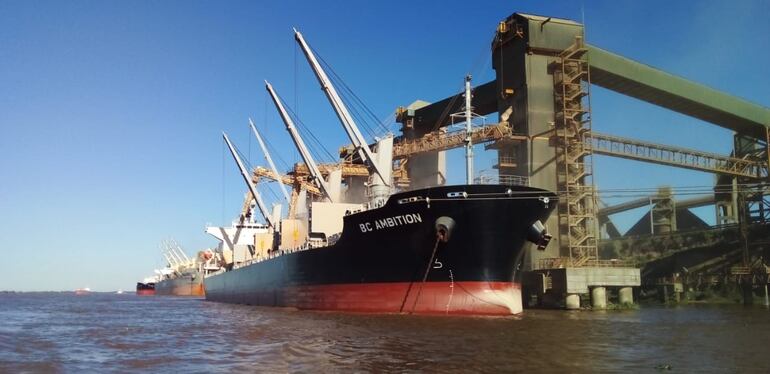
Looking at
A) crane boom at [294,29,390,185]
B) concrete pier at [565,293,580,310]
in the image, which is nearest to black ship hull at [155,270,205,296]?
crane boom at [294,29,390,185]

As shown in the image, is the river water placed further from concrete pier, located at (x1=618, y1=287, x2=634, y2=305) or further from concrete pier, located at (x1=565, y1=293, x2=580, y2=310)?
concrete pier, located at (x1=618, y1=287, x2=634, y2=305)

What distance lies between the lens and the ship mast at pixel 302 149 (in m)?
41.2

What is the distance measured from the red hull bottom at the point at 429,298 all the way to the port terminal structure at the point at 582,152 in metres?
7.57

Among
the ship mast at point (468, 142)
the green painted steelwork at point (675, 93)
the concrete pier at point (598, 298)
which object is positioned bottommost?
the concrete pier at point (598, 298)

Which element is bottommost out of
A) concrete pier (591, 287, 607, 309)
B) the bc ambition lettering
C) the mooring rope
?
concrete pier (591, 287, 607, 309)

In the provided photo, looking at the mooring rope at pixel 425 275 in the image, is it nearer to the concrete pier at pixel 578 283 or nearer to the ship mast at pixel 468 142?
the ship mast at pixel 468 142

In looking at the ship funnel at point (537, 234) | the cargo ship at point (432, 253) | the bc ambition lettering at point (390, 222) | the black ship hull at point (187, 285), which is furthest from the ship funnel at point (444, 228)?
the black ship hull at point (187, 285)

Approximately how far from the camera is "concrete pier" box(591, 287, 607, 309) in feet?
103

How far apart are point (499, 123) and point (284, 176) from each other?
22.4m

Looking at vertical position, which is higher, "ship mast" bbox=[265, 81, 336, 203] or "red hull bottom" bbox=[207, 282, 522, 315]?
"ship mast" bbox=[265, 81, 336, 203]

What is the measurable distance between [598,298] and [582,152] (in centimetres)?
981

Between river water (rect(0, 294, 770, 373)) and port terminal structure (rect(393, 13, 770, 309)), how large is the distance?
11.9 metres

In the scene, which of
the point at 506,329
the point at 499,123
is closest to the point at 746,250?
the point at 499,123

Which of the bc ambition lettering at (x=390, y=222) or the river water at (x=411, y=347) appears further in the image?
the bc ambition lettering at (x=390, y=222)
